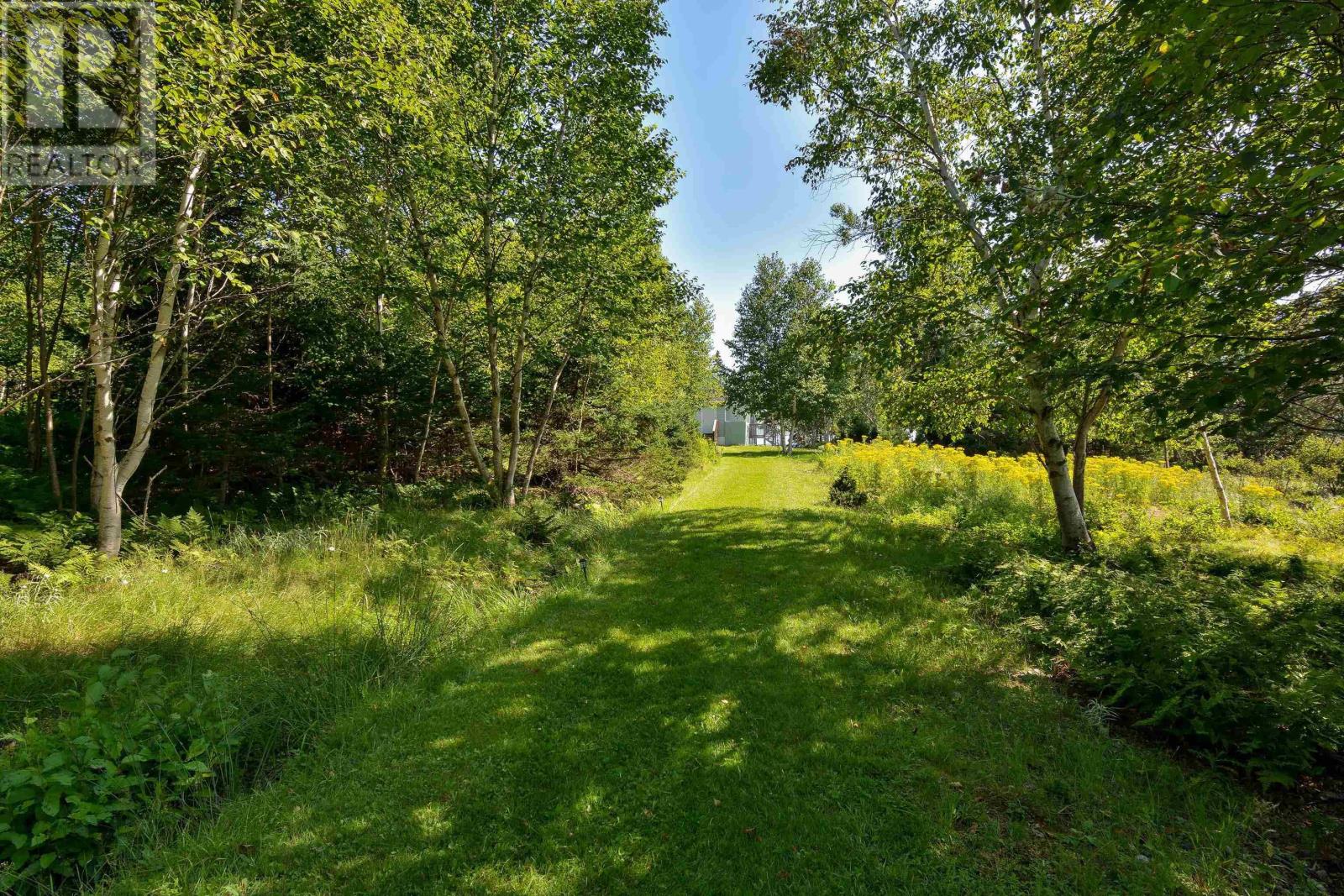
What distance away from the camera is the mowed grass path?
7.22ft

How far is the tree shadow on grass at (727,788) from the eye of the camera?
2209 millimetres

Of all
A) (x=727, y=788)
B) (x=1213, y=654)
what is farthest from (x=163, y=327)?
(x=1213, y=654)

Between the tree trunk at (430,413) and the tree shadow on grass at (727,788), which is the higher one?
the tree trunk at (430,413)

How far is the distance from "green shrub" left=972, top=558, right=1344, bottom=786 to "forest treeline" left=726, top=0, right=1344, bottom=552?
1447 mm

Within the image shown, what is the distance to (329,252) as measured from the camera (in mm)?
7168

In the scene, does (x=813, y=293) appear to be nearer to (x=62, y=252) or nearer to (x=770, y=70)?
(x=770, y=70)

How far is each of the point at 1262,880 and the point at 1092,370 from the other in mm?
3066

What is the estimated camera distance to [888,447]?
569 inches

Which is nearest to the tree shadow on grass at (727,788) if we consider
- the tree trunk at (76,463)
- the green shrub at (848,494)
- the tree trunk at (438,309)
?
the tree trunk at (438,309)

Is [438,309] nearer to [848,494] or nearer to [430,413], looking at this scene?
[430,413]

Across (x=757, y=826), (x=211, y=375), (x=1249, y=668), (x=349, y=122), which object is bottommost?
(x=757, y=826)

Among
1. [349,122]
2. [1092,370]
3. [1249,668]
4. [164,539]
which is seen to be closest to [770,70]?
[349,122]

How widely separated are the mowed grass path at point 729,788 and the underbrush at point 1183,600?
404 millimetres

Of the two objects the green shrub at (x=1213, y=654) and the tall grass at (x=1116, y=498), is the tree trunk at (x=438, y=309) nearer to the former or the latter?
the green shrub at (x=1213, y=654)
